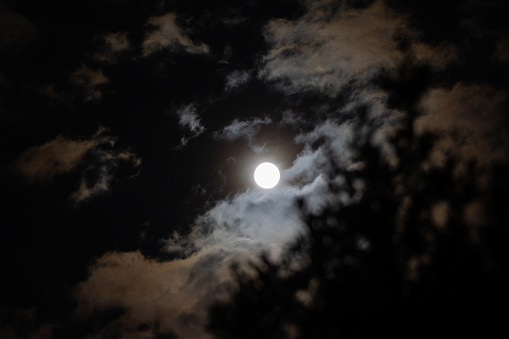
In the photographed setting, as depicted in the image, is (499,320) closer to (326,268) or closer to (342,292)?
(342,292)

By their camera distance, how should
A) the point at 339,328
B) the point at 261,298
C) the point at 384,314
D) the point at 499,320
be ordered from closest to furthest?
the point at 499,320 < the point at 384,314 < the point at 339,328 < the point at 261,298

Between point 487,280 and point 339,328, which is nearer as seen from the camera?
point 487,280

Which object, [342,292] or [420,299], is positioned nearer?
[420,299]

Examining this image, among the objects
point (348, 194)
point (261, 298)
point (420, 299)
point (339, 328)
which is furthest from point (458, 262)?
point (261, 298)

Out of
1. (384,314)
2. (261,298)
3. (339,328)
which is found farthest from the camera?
(261,298)

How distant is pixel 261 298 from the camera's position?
5250 mm

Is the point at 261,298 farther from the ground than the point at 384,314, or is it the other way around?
the point at 261,298

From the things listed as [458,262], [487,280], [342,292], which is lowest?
[487,280]

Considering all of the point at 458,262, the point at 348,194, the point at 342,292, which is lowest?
the point at 458,262

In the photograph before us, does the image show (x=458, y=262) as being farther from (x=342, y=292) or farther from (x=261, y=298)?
(x=261, y=298)

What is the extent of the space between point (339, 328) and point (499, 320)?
7.75 feet

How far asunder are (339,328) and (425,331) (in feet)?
4.42

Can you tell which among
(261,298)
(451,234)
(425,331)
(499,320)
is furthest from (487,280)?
(261,298)

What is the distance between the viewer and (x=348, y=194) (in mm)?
4746
